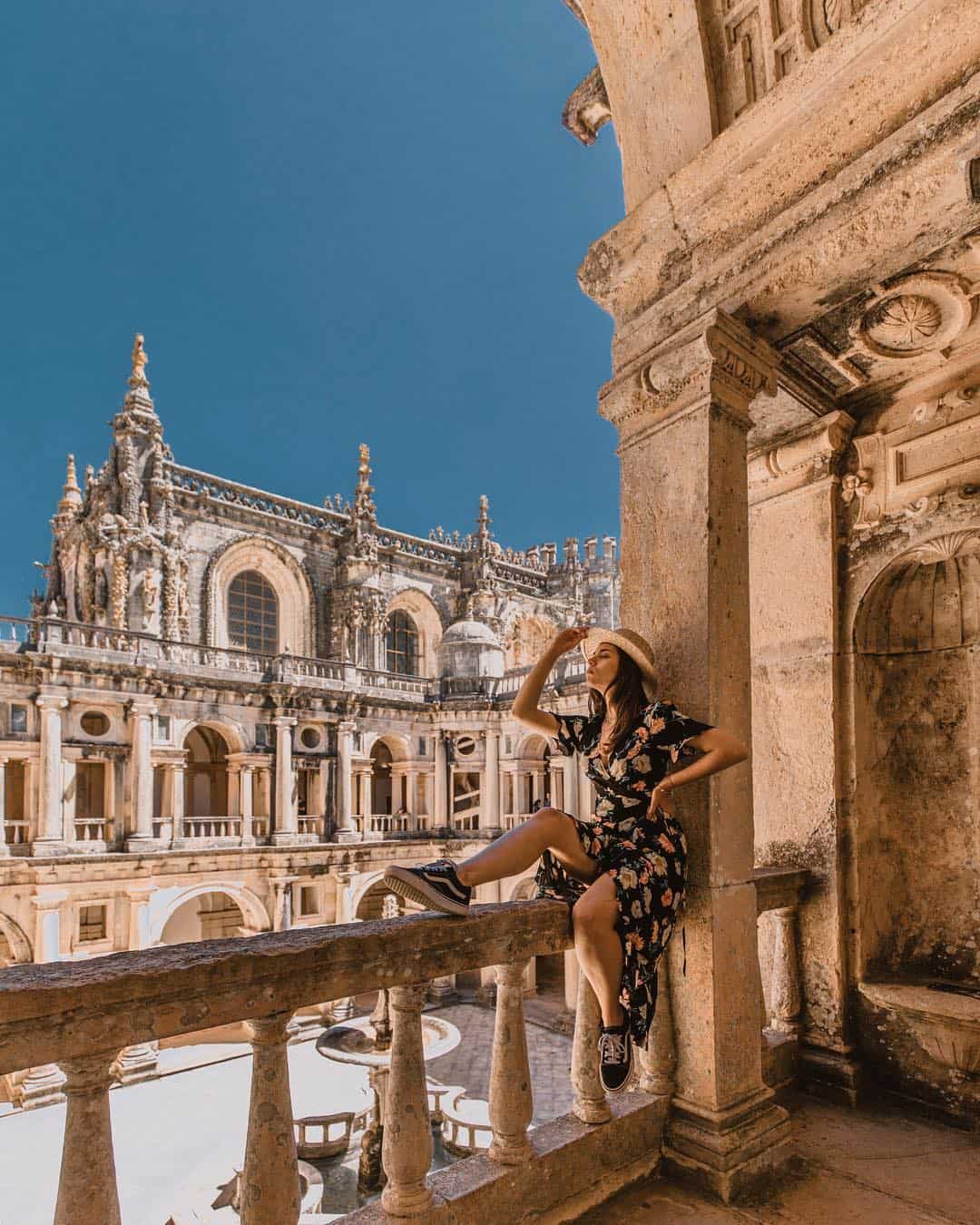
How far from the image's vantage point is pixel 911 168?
8.48ft

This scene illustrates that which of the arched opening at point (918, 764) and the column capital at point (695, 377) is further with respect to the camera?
the arched opening at point (918, 764)

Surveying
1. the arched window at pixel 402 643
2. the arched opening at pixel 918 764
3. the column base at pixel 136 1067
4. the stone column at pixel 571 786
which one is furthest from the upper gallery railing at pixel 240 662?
the arched opening at pixel 918 764

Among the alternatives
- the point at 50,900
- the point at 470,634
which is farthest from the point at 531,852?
the point at 470,634

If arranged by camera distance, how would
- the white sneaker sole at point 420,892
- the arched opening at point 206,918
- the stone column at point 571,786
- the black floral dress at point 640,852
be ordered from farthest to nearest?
the arched opening at point 206,918, the stone column at point 571,786, the black floral dress at point 640,852, the white sneaker sole at point 420,892

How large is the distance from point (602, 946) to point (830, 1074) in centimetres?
214

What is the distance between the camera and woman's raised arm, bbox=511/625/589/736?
126 inches

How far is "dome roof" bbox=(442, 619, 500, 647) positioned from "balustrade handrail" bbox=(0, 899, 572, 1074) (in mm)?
23764

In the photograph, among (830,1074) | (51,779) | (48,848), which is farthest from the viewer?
(51,779)

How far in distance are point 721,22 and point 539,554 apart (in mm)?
35851

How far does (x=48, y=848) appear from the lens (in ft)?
58.6

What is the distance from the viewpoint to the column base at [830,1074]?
3738 millimetres

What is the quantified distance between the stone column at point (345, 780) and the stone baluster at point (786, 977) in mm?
20275

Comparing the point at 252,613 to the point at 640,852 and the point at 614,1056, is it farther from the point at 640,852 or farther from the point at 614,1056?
the point at 614,1056

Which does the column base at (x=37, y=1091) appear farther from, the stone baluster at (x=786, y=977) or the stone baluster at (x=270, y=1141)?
the stone baluster at (x=270, y=1141)
